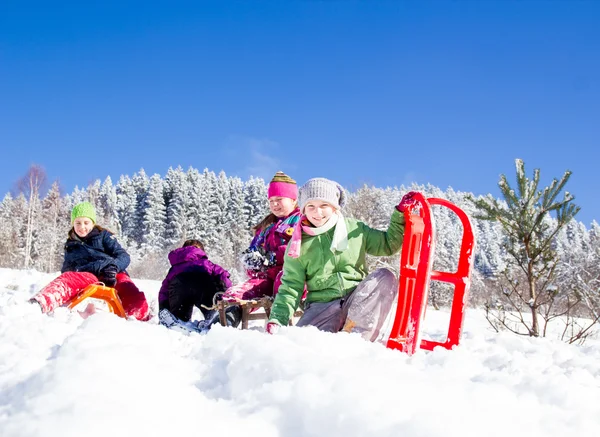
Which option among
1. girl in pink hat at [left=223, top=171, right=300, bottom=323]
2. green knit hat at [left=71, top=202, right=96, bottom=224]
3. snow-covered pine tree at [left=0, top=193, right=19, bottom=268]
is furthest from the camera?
snow-covered pine tree at [left=0, top=193, right=19, bottom=268]

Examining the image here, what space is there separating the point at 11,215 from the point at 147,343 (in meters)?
54.6

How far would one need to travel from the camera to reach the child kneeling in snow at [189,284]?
474cm

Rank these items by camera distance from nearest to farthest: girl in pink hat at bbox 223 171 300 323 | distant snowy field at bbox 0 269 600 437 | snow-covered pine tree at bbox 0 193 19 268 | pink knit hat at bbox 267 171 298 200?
distant snowy field at bbox 0 269 600 437 < girl in pink hat at bbox 223 171 300 323 < pink knit hat at bbox 267 171 298 200 < snow-covered pine tree at bbox 0 193 19 268

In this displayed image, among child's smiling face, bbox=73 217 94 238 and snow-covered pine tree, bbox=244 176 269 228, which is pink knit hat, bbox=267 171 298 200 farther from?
snow-covered pine tree, bbox=244 176 269 228

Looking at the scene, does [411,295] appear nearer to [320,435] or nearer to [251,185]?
[320,435]

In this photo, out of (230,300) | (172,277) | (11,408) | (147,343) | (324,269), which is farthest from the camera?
(172,277)

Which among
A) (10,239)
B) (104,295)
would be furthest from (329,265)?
(10,239)

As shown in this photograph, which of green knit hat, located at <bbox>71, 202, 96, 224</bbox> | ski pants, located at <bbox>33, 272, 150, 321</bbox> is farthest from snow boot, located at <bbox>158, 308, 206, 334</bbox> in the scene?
green knit hat, located at <bbox>71, 202, 96, 224</bbox>

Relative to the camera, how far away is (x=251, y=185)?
7119cm

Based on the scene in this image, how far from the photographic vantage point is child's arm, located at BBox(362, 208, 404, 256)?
3148 mm

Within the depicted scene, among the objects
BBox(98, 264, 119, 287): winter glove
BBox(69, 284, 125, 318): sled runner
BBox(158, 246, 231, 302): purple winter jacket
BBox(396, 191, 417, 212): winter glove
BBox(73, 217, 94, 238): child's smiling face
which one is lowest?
BBox(69, 284, 125, 318): sled runner

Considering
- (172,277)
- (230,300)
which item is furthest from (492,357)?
(172,277)

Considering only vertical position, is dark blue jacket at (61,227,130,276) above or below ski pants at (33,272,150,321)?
above

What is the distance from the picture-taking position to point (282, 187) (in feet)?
14.8
